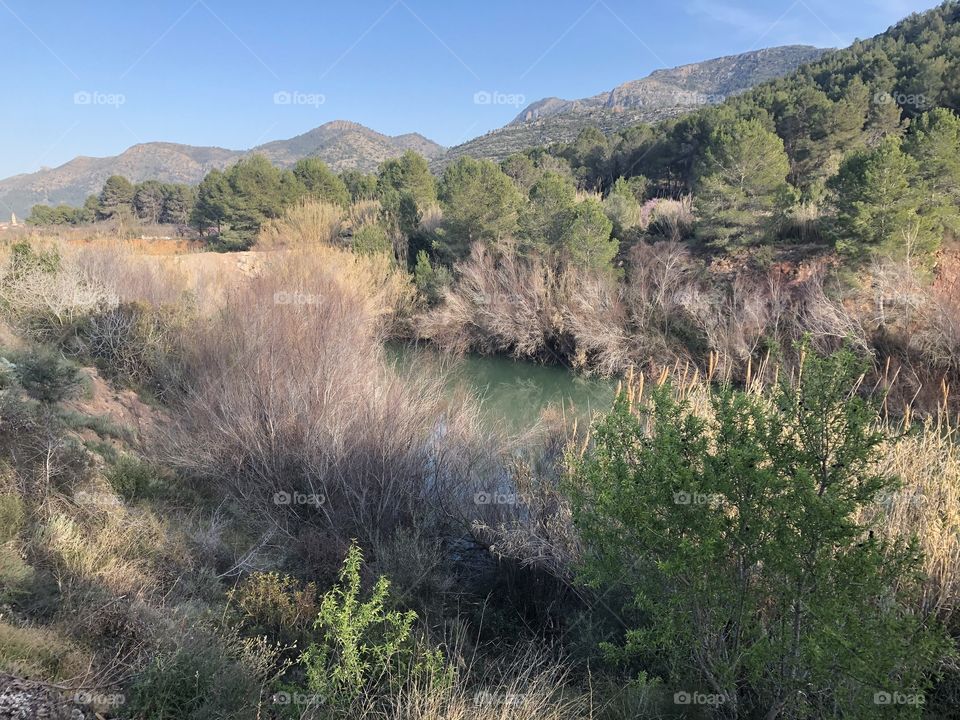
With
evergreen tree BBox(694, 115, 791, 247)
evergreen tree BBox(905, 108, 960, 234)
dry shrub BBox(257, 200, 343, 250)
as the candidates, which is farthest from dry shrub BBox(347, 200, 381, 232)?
evergreen tree BBox(905, 108, 960, 234)

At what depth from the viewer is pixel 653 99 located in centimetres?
6544

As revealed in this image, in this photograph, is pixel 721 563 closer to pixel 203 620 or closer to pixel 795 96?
pixel 203 620

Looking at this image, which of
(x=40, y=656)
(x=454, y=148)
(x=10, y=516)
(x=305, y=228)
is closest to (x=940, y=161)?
(x=305, y=228)

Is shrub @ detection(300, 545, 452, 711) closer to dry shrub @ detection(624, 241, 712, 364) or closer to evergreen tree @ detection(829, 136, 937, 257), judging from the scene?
dry shrub @ detection(624, 241, 712, 364)

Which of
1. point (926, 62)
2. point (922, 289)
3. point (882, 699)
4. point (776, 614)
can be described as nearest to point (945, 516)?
point (776, 614)

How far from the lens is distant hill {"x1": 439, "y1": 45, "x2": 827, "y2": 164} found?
49406 millimetres

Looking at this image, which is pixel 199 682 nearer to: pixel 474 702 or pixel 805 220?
pixel 474 702

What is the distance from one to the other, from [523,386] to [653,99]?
205 ft

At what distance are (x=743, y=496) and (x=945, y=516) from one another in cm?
257

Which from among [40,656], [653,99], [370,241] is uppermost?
[653,99]

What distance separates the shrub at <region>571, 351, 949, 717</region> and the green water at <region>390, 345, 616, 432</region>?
27.8 feet

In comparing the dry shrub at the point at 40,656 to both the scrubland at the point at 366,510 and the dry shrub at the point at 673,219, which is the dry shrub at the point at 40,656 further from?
the dry shrub at the point at 673,219

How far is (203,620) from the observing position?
380 centimetres

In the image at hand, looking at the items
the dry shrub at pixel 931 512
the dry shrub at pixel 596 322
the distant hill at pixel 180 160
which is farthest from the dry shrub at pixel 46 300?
the distant hill at pixel 180 160
